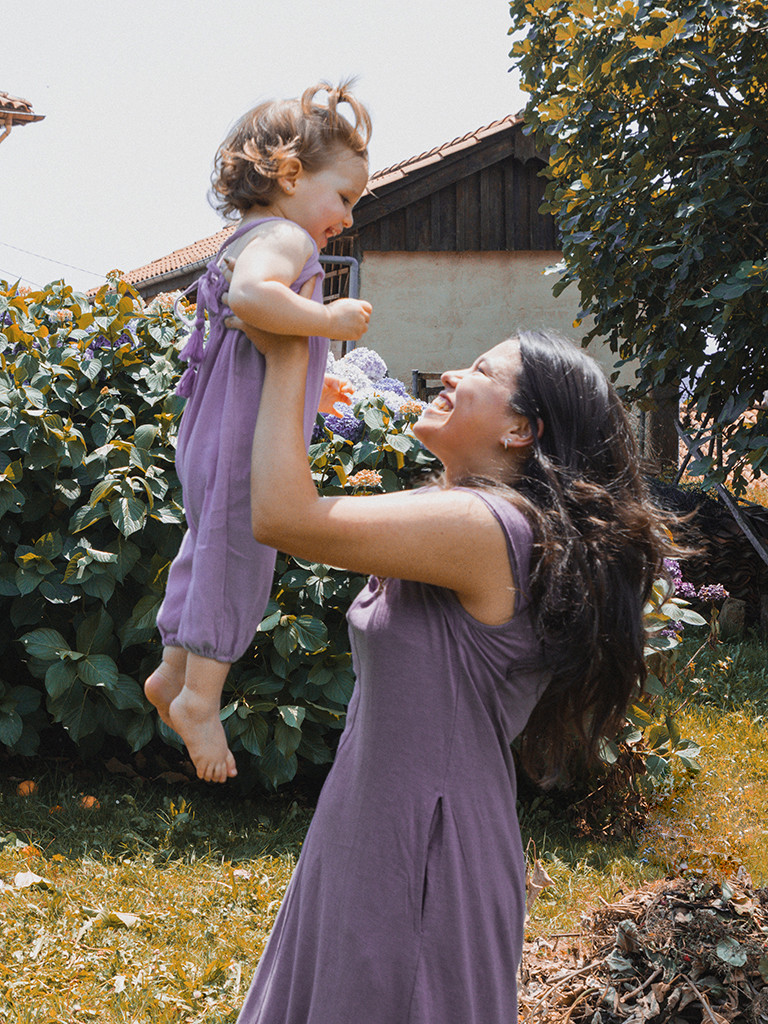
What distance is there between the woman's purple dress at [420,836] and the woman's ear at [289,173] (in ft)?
2.00

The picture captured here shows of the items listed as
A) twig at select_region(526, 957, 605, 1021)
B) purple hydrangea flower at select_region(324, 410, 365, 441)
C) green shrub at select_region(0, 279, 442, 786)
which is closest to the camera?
twig at select_region(526, 957, 605, 1021)

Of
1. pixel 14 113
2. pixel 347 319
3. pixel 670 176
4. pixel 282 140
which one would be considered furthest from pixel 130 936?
pixel 14 113

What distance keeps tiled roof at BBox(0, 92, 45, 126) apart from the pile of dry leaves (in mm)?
12475

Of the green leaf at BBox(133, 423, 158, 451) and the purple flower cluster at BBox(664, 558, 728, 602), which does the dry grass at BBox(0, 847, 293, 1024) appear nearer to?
the green leaf at BBox(133, 423, 158, 451)

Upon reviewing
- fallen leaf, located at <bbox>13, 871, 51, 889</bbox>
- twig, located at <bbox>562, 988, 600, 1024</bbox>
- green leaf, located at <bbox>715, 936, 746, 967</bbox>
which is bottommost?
twig, located at <bbox>562, 988, 600, 1024</bbox>

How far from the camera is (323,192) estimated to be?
63.1 inches

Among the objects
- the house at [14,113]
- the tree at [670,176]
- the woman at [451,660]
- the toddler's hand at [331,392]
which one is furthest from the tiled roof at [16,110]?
the woman at [451,660]

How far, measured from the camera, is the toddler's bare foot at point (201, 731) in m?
1.52

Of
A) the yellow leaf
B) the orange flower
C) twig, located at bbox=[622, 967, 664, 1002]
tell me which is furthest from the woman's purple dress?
the yellow leaf

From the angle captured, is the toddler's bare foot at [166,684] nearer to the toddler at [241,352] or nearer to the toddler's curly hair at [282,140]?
the toddler at [241,352]

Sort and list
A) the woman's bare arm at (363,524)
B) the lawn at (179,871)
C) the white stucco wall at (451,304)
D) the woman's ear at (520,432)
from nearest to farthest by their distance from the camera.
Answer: the woman's bare arm at (363,524) → the woman's ear at (520,432) → the lawn at (179,871) → the white stucco wall at (451,304)

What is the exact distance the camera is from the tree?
4270 mm

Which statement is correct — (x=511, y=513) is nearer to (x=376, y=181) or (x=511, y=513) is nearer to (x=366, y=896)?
(x=366, y=896)

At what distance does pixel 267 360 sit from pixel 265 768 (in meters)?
2.27
